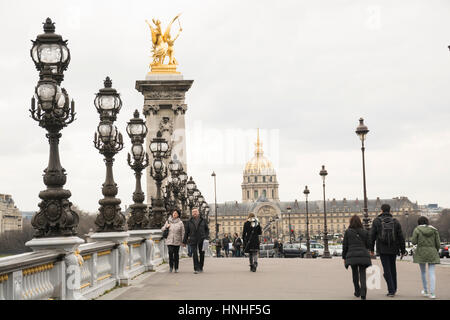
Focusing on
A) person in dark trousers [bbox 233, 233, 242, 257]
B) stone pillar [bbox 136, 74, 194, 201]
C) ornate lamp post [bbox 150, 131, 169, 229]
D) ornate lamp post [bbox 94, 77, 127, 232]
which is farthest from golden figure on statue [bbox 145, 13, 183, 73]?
ornate lamp post [bbox 94, 77, 127, 232]

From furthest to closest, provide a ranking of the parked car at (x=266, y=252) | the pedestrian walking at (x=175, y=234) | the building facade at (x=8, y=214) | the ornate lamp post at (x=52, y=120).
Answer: the building facade at (x=8, y=214)
the parked car at (x=266, y=252)
the pedestrian walking at (x=175, y=234)
the ornate lamp post at (x=52, y=120)

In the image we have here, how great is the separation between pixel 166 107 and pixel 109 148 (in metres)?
39.5

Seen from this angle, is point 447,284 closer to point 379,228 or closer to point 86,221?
point 379,228

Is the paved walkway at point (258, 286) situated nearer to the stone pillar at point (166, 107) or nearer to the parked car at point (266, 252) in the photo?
the stone pillar at point (166, 107)

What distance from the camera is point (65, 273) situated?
39.4ft

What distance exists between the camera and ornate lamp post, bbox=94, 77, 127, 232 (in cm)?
1756

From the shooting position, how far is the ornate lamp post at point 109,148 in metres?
17.6

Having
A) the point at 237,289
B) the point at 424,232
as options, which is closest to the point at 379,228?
the point at 424,232

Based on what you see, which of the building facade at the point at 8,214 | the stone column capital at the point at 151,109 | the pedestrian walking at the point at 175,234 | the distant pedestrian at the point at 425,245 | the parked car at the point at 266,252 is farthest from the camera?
the building facade at the point at 8,214

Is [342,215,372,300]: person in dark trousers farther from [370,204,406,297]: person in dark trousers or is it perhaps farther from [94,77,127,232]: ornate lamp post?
[94,77,127,232]: ornate lamp post

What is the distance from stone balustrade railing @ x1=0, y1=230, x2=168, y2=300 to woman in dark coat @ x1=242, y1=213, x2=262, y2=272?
16.3 feet

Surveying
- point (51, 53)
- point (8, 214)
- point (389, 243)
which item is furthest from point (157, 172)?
point (8, 214)

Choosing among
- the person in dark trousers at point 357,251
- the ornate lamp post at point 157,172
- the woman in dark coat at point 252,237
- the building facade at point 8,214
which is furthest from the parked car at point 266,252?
the person in dark trousers at point 357,251

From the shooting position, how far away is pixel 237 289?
55.4 ft
